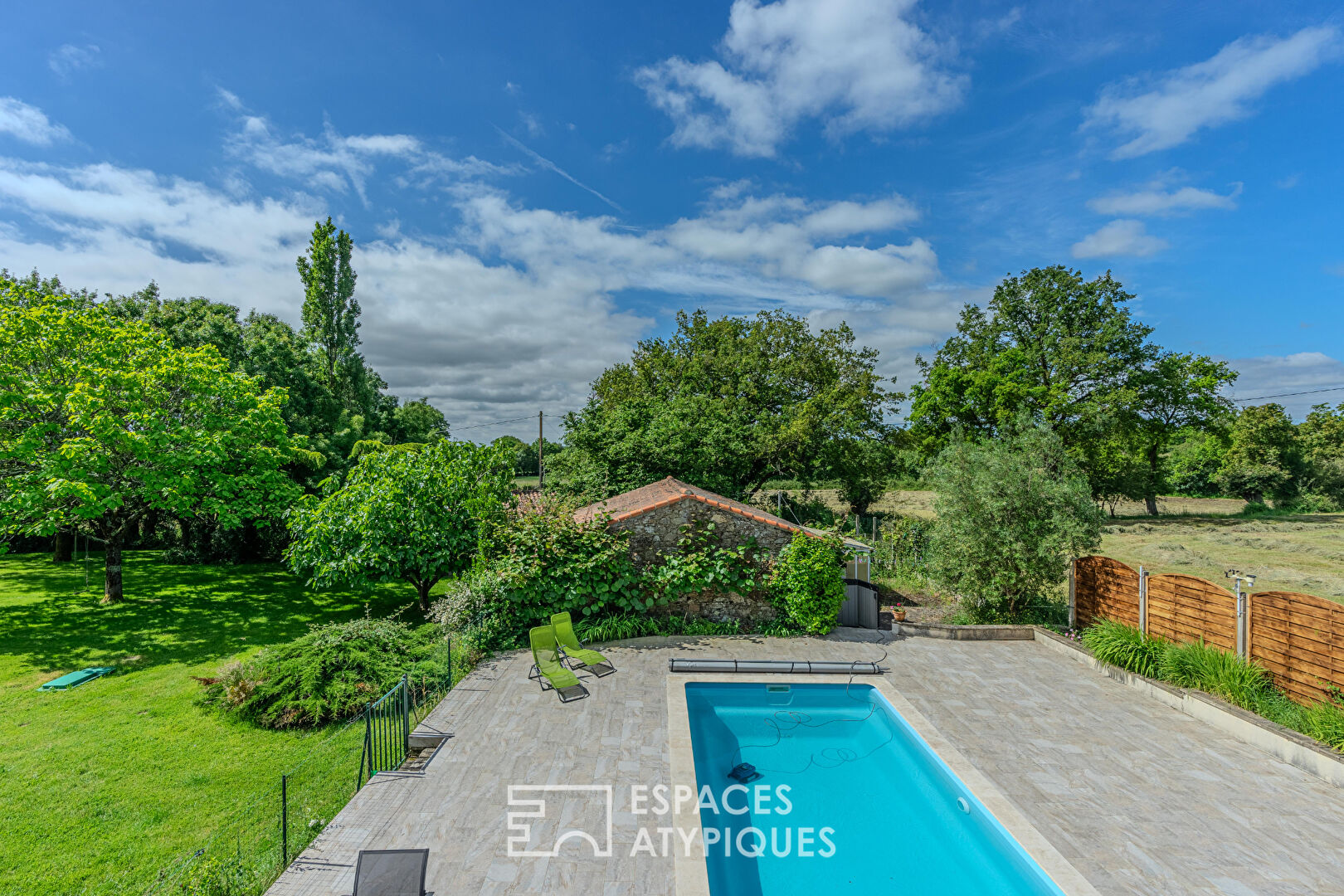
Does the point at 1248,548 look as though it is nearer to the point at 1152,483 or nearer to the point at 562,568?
the point at 1152,483

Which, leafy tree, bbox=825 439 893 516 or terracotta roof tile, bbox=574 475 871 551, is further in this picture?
leafy tree, bbox=825 439 893 516

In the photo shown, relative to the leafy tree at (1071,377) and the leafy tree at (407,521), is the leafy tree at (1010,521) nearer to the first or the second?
the leafy tree at (407,521)

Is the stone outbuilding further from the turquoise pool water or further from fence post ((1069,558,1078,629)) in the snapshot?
fence post ((1069,558,1078,629))

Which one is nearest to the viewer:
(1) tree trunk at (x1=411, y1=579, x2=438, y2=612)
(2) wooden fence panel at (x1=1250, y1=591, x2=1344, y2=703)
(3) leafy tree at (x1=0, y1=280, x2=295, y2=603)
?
(2) wooden fence panel at (x1=1250, y1=591, x2=1344, y2=703)

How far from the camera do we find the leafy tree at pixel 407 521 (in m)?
13.3

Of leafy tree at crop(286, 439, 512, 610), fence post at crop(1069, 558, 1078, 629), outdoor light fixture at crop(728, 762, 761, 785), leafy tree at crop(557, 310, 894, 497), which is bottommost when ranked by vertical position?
outdoor light fixture at crop(728, 762, 761, 785)

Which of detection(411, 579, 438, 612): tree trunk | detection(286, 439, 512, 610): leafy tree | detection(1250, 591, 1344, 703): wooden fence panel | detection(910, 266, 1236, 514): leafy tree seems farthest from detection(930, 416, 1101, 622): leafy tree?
detection(910, 266, 1236, 514): leafy tree

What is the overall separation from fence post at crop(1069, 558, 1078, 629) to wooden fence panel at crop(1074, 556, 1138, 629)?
15 millimetres

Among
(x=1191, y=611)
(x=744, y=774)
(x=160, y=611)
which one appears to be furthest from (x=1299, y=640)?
(x=160, y=611)

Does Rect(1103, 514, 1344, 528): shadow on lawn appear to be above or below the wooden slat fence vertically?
below

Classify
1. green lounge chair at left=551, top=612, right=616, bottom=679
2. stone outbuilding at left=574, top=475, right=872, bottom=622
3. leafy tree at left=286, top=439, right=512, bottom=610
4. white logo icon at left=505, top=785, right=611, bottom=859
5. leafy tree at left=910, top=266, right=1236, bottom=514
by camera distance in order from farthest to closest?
leafy tree at left=910, top=266, right=1236, bottom=514 < leafy tree at left=286, top=439, right=512, bottom=610 < stone outbuilding at left=574, top=475, right=872, bottom=622 < green lounge chair at left=551, top=612, right=616, bottom=679 < white logo icon at left=505, top=785, right=611, bottom=859

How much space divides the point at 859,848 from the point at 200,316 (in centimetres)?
3048

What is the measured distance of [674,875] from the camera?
5.14 metres

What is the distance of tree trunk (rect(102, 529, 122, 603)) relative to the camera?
16.4m
